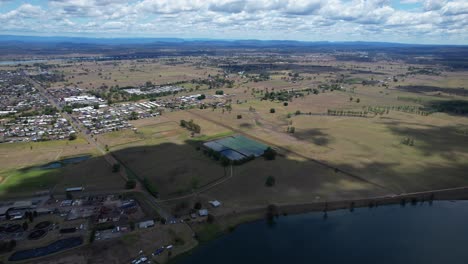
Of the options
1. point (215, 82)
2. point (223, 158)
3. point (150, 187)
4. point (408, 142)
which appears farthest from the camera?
point (215, 82)

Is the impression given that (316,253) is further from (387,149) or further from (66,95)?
(66,95)

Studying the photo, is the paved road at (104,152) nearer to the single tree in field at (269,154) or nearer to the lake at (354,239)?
the lake at (354,239)

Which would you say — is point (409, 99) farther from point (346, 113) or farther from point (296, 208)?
point (296, 208)

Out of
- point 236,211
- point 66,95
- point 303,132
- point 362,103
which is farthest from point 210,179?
point 66,95

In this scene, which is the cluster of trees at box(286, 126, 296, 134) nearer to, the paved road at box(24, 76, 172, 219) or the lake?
the lake

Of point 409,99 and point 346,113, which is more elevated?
point 409,99

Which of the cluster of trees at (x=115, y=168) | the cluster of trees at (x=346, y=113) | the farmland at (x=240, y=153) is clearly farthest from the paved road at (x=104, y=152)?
the cluster of trees at (x=346, y=113)

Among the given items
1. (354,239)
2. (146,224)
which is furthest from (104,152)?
(354,239)

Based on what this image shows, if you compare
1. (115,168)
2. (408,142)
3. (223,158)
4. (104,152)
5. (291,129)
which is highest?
(291,129)

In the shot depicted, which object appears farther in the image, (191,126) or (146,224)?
(191,126)
